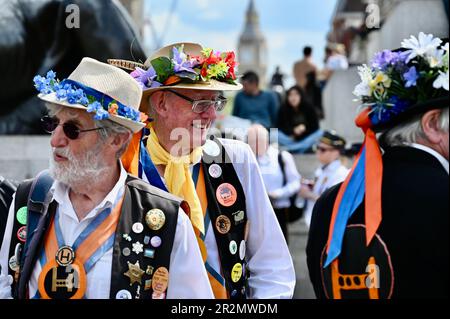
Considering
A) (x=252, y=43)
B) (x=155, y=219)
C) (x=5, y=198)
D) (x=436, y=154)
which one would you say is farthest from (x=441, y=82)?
(x=252, y=43)

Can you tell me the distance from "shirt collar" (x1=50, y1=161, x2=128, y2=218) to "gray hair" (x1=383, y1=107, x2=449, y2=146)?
3.90 feet

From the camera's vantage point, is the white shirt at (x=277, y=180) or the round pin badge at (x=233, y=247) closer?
the round pin badge at (x=233, y=247)

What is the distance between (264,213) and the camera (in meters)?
4.84

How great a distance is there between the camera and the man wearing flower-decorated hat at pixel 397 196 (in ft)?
10.9

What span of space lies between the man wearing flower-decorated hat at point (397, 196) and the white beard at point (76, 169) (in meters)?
1.02

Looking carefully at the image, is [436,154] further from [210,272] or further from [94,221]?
[210,272]

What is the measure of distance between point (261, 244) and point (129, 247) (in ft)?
3.96

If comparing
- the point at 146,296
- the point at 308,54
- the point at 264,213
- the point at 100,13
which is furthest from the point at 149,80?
the point at 308,54

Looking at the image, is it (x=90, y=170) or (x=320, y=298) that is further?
(x=90, y=170)

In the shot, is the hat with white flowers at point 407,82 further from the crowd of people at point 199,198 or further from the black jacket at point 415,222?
the black jacket at point 415,222

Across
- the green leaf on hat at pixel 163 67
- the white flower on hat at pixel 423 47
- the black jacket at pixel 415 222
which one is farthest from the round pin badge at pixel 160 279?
the green leaf on hat at pixel 163 67

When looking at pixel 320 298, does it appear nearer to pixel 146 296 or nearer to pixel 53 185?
pixel 146 296

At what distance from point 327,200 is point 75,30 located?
18.6 feet

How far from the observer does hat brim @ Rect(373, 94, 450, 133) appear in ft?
11.1
